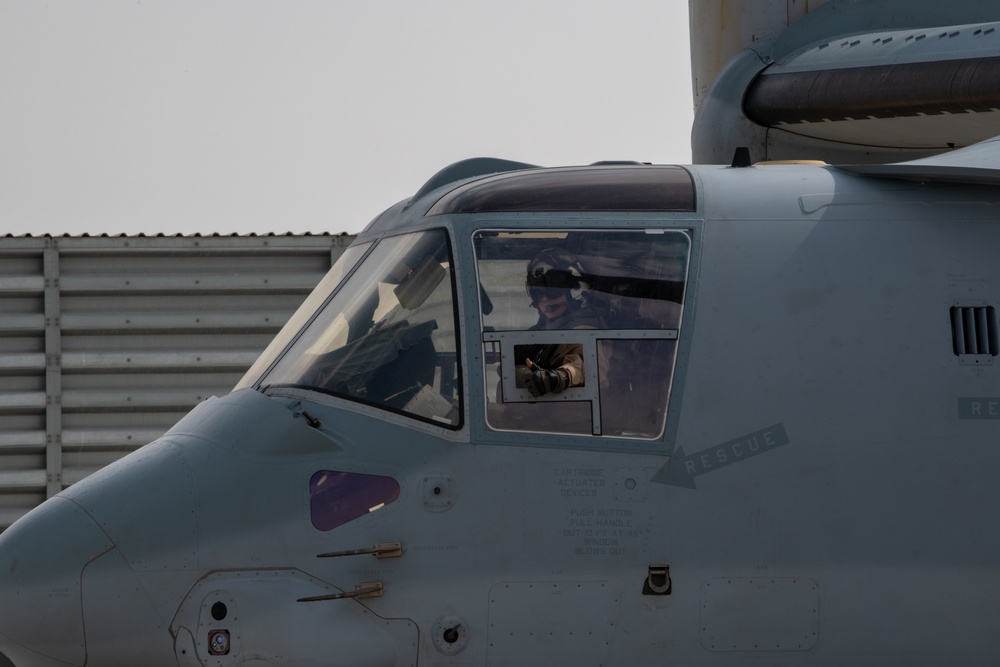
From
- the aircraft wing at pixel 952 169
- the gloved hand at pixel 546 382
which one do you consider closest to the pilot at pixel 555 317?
the gloved hand at pixel 546 382

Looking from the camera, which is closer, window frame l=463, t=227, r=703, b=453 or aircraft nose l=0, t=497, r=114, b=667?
aircraft nose l=0, t=497, r=114, b=667

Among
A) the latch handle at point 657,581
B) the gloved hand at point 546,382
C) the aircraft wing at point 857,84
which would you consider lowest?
the latch handle at point 657,581

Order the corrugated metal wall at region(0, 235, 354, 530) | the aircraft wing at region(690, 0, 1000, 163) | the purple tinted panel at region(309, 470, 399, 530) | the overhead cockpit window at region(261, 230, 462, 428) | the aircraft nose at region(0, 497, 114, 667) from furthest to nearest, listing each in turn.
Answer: the corrugated metal wall at region(0, 235, 354, 530), the aircraft wing at region(690, 0, 1000, 163), the overhead cockpit window at region(261, 230, 462, 428), the purple tinted panel at region(309, 470, 399, 530), the aircraft nose at region(0, 497, 114, 667)

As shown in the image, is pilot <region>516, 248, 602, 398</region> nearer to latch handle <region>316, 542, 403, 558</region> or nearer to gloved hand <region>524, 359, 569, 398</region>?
gloved hand <region>524, 359, 569, 398</region>

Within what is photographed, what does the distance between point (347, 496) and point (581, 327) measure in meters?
1.01

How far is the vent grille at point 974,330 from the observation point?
14.3ft

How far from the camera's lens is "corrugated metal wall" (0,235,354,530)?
8680mm

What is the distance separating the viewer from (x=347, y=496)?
416 centimetres

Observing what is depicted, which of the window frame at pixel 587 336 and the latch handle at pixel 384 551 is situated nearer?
the latch handle at pixel 384 551

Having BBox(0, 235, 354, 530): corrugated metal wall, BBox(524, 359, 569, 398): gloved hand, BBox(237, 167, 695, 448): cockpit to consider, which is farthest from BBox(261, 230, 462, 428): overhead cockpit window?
BBox(0, 235, 354, 530): corrugated metal wall

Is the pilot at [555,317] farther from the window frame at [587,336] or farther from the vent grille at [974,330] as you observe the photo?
the vent grille at [974,330]

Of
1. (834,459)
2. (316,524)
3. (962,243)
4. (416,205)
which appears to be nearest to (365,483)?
(316,524)

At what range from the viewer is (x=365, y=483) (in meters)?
4.18

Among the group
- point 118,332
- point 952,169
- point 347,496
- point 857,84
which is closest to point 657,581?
point 347,496
